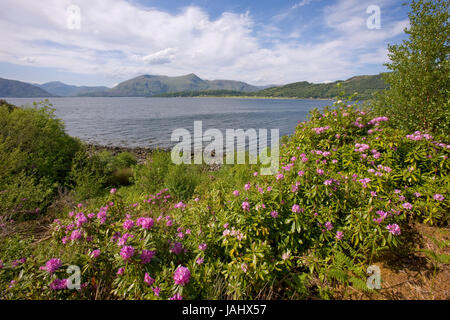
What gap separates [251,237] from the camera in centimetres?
277

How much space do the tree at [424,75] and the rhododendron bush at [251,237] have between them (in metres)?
2.51

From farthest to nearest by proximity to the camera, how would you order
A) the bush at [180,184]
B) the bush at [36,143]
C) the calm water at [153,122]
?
the calm water at [153,122]
the bush at [36,143]
the bush at [180,184]

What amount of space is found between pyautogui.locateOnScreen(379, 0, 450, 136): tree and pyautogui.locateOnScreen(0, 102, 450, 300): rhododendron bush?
2506mm

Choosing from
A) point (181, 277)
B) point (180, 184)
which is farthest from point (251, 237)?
point (180, 184)

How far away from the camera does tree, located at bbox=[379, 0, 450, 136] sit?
5543 mm

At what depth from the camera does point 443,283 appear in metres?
2.53

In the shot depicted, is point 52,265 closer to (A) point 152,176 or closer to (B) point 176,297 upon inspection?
(B) point 176,297

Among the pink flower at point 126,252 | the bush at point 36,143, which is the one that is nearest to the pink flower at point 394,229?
the pink flower at point 126,252

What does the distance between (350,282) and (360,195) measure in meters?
1.30

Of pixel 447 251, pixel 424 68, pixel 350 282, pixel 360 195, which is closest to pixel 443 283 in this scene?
pixel 447 251

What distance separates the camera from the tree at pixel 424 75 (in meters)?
5.54

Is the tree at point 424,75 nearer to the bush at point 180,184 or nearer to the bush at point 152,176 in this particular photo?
the bush at point 180,184

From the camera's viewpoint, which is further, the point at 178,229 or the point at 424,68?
the point at 424,68
